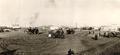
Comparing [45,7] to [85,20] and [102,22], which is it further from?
[102,22]

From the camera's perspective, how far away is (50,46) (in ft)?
181

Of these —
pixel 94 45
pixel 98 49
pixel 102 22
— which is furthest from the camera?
pixel 102 22

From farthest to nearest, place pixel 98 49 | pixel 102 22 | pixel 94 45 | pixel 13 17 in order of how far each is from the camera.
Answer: pixel 13 17 < pixel 102 22 < pixel 94 45 < pixel 98 49

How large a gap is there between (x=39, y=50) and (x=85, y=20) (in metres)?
142

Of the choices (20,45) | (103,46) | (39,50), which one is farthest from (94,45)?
(20,45)

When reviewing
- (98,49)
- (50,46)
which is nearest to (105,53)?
(98,49)

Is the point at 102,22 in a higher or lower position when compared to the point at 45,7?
lower

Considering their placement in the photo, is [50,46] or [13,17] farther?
[13,17]

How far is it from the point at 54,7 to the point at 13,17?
Answer: 39.1 m

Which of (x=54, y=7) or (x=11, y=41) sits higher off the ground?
(x=54, y=7)

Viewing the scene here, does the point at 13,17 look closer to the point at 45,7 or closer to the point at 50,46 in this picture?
the point at 45,7

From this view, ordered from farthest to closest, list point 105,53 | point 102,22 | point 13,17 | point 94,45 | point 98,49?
point 13,17
point 102,22
point 94,45
point 98,49
point 105,53

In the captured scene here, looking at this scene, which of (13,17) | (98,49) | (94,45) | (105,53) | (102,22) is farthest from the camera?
(13,17)

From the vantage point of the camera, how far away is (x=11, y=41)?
58031mm
